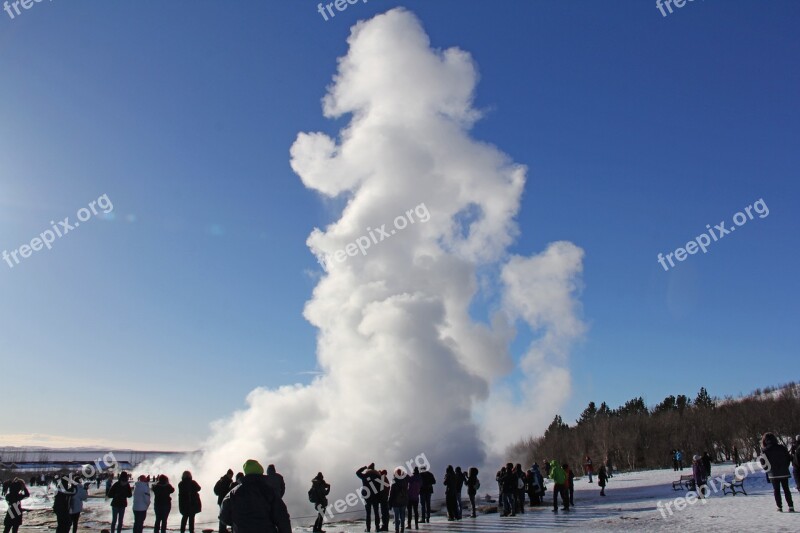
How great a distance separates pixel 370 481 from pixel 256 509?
1165 centimetres

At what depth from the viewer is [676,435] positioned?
277 ft

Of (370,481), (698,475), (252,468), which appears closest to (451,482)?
(370,481)

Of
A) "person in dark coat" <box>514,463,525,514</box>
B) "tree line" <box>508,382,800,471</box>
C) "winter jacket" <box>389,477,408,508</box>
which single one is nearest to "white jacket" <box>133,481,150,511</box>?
"winter jacket" <box>389,477,408,508</box>

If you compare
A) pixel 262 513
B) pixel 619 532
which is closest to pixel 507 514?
pixel 619 532

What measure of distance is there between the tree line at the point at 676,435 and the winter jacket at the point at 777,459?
5657 cm

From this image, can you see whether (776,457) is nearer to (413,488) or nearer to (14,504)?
(413,488)

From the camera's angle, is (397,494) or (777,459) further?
(397,494)

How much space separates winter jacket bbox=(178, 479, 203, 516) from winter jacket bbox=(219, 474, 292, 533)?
393 inches

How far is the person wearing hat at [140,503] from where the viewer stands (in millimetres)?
15562

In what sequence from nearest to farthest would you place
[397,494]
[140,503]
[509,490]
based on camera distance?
1. [140,503]
2. [397,494]
3. [509,490]

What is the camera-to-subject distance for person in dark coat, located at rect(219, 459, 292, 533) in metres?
6.68

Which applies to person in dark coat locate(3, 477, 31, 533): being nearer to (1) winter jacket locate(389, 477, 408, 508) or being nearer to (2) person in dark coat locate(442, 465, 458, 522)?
(1) winter jacket locate(389, 477, 408, 508)

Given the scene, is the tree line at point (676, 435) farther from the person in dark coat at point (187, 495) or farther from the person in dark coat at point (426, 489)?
the person in dark coat at point (187, 495)

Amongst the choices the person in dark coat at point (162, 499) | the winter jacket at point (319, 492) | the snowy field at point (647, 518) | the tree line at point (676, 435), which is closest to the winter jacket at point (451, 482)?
the snowy field at point (647, 518)
